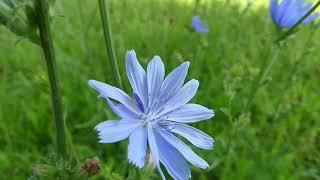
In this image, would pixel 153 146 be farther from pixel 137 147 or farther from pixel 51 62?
pixel 51 62

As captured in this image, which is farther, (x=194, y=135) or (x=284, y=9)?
(x=284, y=9)

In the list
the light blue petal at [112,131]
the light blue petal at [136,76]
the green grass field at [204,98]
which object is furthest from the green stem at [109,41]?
the green grass field at [204,98]

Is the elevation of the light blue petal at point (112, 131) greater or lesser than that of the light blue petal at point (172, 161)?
greater

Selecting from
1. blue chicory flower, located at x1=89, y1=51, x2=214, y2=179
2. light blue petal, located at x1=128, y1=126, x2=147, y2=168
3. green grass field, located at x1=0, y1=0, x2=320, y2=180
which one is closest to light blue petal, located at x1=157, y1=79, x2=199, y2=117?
blue chicory flower, located at x1=89, y1=51, x2=214, y2=179

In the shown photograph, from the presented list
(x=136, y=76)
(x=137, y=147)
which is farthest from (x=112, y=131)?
(x=136, y=76)

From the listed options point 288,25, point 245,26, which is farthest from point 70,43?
point 288,25

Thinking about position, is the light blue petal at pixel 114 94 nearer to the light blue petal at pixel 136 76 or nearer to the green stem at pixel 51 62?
the light blue petal at pixel 136 76

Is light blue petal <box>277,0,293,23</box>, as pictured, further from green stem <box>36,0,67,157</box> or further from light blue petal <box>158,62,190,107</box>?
green stem <box>36,0,67,157</box>
